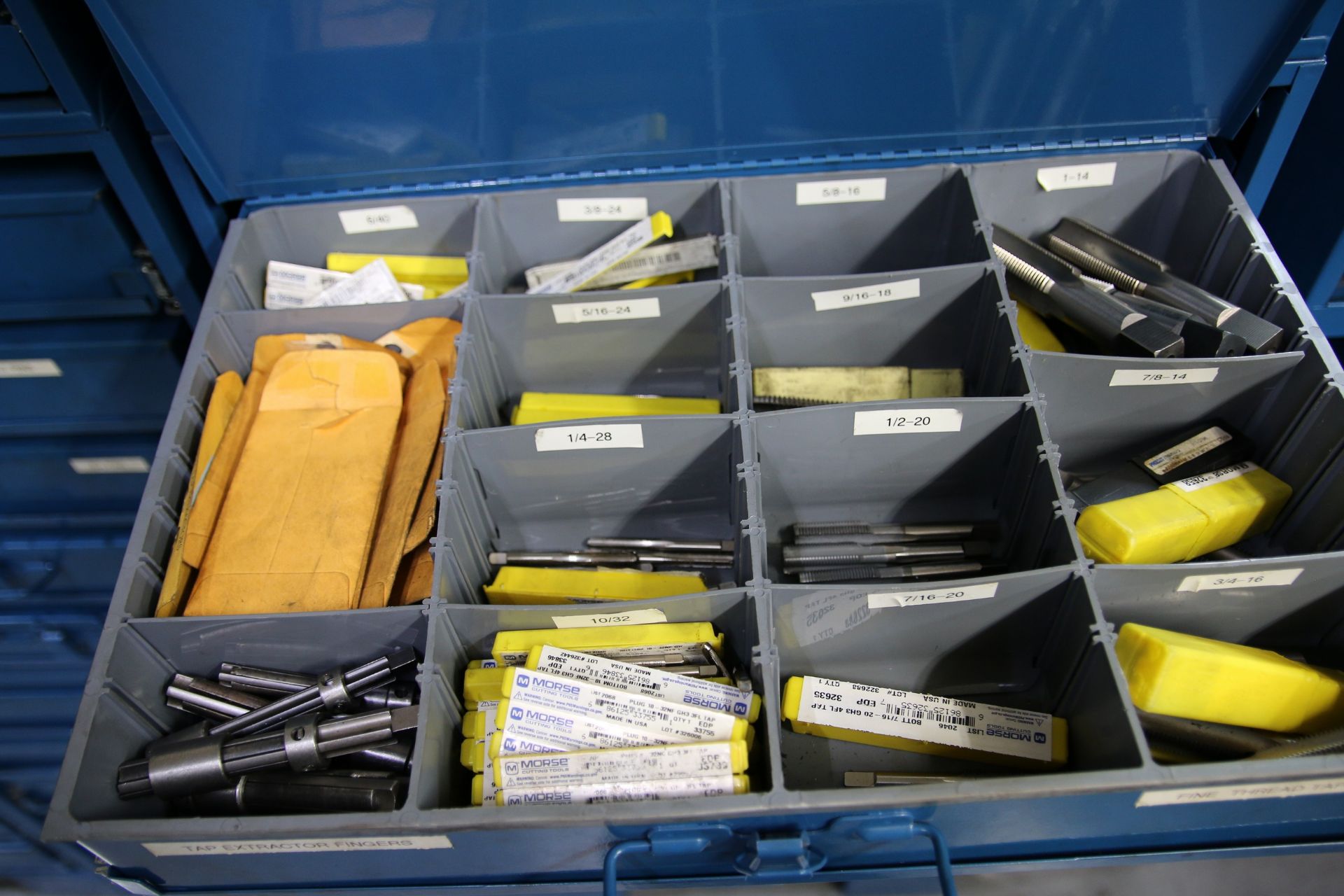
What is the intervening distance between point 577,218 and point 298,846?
1.28 m

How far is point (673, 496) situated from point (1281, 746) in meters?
1.01

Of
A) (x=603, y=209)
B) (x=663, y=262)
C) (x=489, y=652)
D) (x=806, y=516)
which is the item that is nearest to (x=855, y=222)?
(x=663, y=262)

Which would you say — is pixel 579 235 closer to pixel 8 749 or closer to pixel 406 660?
pixel 406 660

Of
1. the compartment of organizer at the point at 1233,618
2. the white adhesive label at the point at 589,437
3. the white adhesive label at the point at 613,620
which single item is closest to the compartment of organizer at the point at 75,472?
the white adhesive label at the point at 589,437

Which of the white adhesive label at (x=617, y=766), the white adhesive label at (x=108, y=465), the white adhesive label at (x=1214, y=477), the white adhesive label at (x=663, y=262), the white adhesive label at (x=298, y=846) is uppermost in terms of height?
the white adhesive label at (x=663, y=262)

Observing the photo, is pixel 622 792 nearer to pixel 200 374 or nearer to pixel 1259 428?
pixel 200 374

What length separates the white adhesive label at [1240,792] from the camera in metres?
1.08

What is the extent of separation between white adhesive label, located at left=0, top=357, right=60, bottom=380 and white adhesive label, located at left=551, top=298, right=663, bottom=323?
1308 millimetres

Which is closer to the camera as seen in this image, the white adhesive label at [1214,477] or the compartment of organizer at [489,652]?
the compartment of organizer at [489,652]

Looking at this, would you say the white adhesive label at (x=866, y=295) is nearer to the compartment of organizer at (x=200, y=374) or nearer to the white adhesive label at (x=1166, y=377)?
the white adhesive label at (x=1166, y=377)

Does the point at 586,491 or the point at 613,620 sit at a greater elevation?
the point at 586,491

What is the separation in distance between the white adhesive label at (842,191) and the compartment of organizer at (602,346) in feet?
1.08

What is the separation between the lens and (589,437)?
153 centimetres

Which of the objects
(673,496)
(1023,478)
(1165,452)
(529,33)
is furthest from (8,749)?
(1165,452)
